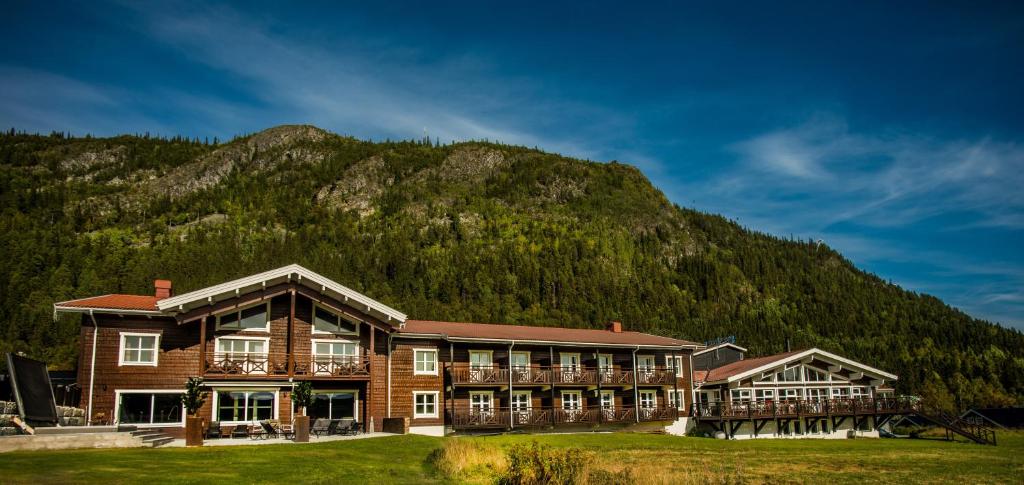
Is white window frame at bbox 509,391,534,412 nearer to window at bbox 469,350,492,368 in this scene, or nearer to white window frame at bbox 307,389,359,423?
window at bbox 469,350,492,368

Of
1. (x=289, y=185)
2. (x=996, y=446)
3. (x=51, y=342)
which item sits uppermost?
(x=289, y=185)

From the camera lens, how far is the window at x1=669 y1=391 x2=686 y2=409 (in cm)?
→ 4037

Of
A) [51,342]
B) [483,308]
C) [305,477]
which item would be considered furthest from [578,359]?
[483,308]

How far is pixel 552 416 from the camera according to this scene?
119 feet

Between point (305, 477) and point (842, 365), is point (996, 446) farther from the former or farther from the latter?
point (305, 477)

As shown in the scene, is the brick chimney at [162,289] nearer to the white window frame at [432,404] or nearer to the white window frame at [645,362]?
the white window frame at [432,404]

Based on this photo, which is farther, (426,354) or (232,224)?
(232,224)

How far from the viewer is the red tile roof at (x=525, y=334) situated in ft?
118

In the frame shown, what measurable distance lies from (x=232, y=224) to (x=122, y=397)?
349ft

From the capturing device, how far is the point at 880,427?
42.6m

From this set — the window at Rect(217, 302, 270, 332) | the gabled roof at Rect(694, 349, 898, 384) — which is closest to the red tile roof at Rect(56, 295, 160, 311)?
the window at Rect(217, 302, 270, 332)

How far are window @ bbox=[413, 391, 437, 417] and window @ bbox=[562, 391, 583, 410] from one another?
24.8 feet

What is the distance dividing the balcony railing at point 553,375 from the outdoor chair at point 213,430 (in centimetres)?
1061

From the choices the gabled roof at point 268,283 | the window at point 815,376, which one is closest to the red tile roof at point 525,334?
the gabled roof at point 268,283
